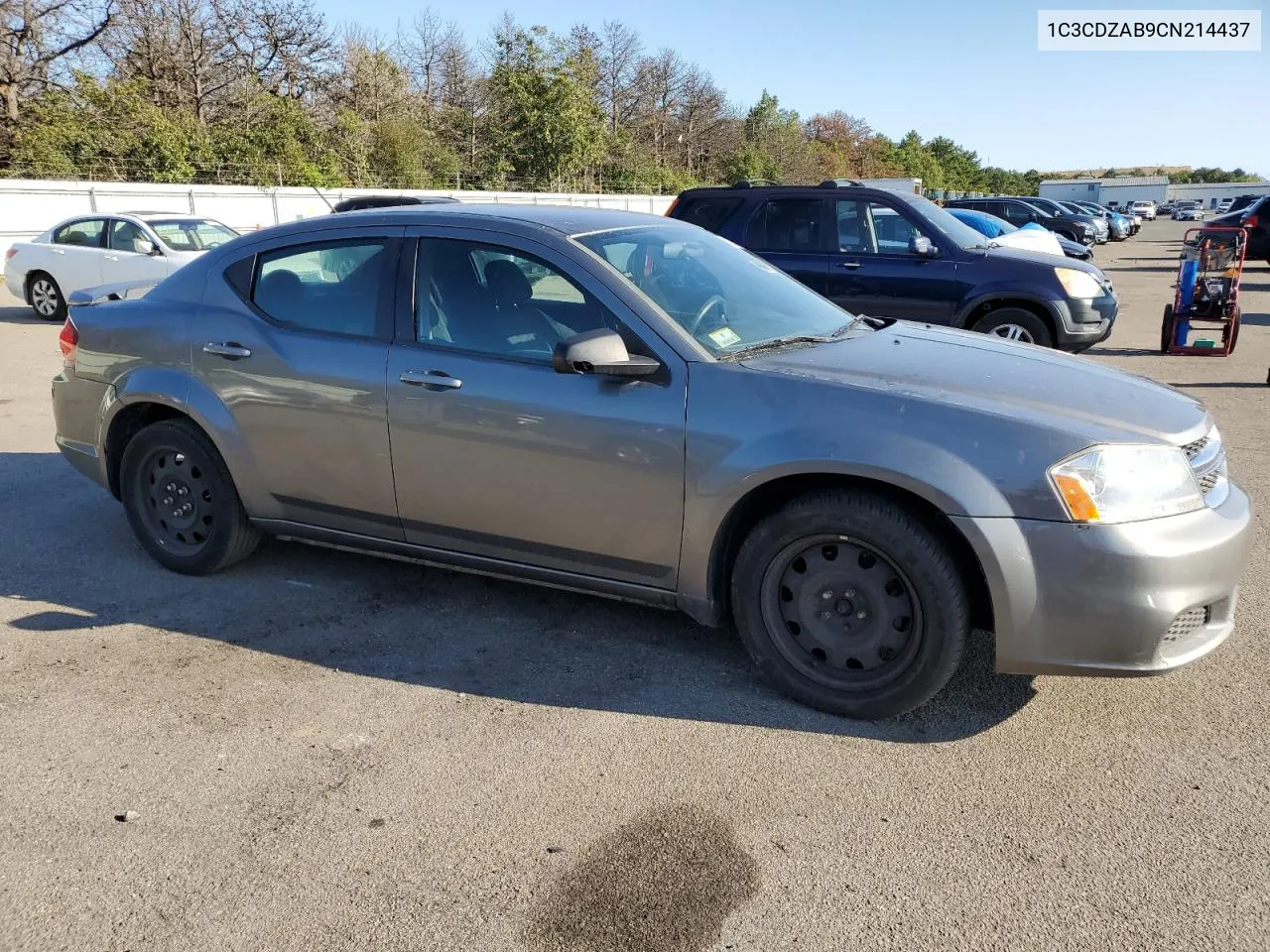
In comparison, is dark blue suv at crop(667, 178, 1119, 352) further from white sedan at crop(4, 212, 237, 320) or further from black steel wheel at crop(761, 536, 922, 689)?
white sedan at crop(4, 212, 237, 320)

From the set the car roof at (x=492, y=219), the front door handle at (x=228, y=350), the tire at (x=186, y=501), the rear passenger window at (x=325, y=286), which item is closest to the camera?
the car roof at (x=492, y=219)

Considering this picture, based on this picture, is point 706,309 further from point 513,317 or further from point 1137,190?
point 1137,190

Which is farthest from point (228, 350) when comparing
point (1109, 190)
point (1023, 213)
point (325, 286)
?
point (1109, 190)

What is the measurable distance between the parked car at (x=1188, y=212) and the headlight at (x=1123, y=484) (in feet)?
257

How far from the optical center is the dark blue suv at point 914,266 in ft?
30.2

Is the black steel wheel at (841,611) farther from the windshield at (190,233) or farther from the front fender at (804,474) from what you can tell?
the windshield at (190,233)

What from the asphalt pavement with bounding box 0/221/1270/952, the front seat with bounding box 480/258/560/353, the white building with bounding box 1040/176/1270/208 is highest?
the white building with bounding box 1040/176/1270/208

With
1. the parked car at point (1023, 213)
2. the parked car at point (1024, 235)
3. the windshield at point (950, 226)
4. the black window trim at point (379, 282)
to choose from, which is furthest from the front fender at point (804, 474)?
the parked car at point (1023, 213)

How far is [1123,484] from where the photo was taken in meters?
3.03

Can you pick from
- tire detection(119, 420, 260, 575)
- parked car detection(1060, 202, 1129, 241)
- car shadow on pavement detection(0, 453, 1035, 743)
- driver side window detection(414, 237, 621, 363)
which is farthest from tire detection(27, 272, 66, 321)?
parked car detection(1060, 202, 1129, 241)

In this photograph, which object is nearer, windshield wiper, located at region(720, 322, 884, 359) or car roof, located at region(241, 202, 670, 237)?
windshield wiper, located at region(720, 322, 884, 359)

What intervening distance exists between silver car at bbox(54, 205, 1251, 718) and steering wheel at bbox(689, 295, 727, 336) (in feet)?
0.04

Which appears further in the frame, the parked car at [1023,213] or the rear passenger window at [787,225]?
the parked car at [1023,213]

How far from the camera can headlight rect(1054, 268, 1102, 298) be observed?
9.22 metres
